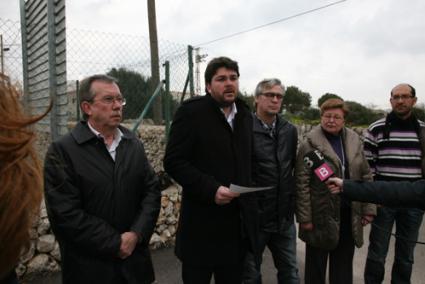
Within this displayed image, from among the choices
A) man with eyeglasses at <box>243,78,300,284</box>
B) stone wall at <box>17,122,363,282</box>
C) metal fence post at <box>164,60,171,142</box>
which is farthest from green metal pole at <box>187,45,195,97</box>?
man with eyeglasses at <box>243,78,300,284</box>

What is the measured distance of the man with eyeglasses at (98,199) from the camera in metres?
1.95

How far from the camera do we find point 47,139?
13.3 ft

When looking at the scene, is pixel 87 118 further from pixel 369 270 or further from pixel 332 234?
pixel 369 270

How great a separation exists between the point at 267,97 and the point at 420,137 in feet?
4.91

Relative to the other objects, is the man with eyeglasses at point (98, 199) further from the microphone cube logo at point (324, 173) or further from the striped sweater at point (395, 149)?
the striped sweater at point (395, 149)

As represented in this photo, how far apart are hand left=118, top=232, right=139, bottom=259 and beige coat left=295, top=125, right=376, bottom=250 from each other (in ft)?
4.56

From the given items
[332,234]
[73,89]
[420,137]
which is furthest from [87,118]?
[420,137]

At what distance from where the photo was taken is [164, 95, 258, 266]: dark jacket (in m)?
2.27

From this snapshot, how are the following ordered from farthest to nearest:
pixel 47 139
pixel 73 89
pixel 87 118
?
pixel 73 89 < pixel 47 139 < pixel 87 118

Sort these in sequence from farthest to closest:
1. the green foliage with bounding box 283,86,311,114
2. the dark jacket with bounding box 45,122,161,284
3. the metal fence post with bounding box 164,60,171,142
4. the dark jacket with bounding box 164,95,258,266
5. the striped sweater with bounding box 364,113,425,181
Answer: the green foliage with bounding box 283,86,311,114 < the metal fence post with bounding box 164,60,171,142 < the striped sweater with bounding box 364,113,425,181 < the dark jacket with bounding box 164,95,258,266 < the dark jacket with bounding box 45,122,161,284

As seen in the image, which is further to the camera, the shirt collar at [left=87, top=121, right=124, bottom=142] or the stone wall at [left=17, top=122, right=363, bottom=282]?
the stone wall at [left=17, top=122, right=363, bottom=282]

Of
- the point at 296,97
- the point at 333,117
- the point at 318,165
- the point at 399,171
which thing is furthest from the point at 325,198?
the point at 296,97

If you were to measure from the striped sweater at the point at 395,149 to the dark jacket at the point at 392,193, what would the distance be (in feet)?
3.57

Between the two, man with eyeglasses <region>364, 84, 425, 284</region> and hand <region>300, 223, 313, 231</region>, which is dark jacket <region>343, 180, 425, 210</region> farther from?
man with eyeglasses <region>364, 84, 425, 284</region>
